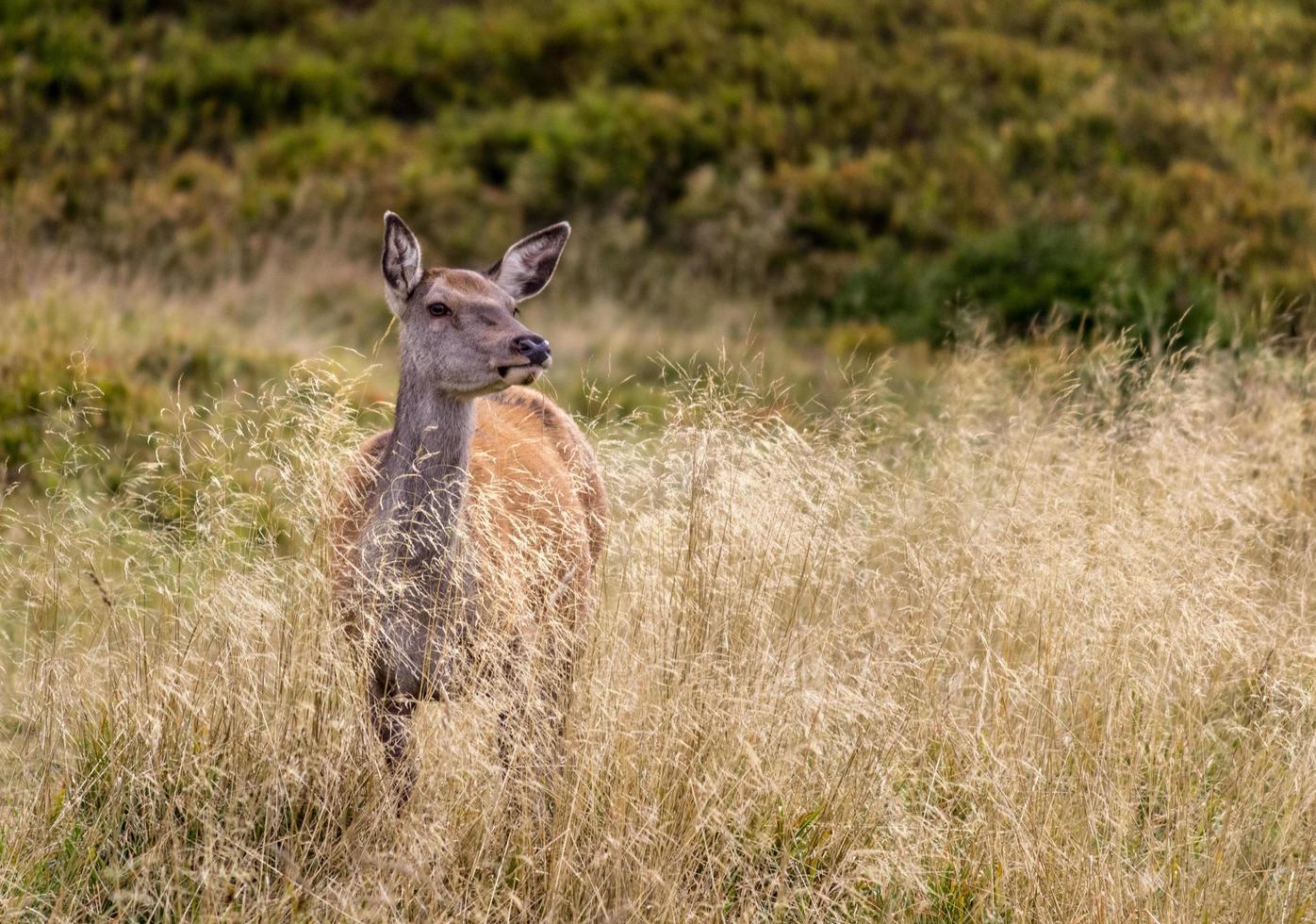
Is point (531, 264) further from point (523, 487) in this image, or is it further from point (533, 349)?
point (523, 487)

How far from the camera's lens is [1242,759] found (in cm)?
508

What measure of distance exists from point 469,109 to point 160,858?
59.9 ft

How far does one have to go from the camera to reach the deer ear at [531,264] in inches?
239

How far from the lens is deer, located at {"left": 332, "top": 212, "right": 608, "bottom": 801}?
486cm

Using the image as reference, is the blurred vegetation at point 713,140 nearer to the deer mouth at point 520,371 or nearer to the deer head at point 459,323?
the deer head at point 459,323

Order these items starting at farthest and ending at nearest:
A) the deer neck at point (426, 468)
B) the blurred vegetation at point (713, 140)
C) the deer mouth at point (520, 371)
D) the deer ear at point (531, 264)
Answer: the blurred vegetation at point (713, 140), the deer ear at point (531, 264), the deer mouth at point (520, 371), the deer neck at point (426, 468)

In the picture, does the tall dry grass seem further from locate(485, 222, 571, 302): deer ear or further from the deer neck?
locate(485, 222, 571, 302): deer ear

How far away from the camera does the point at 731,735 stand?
452cm

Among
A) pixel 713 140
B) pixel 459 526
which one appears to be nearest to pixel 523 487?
pixel 459 526

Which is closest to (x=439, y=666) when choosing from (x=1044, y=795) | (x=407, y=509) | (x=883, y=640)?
(x=407, y=509)

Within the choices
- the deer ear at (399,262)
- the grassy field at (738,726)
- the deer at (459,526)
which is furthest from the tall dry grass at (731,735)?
the deer ear at (399,262)

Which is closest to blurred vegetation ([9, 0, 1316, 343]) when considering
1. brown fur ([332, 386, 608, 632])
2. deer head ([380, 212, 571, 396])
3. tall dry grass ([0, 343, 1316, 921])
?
brown fur ([332, 386, 608, 632])

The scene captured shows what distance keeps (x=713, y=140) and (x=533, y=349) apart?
1550 cm

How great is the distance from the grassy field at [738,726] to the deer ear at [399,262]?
2.13 ft
